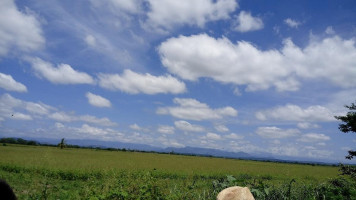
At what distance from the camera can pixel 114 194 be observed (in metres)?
6.36

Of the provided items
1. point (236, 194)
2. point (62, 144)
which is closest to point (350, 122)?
point (236, 194)

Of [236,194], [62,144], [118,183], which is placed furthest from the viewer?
[62,144]

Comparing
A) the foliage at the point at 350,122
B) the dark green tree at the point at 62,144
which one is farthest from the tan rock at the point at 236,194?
the dark green tree at the point at 62,144

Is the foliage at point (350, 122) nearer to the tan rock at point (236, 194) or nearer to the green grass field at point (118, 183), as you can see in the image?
the green grass field at point (118, 183)

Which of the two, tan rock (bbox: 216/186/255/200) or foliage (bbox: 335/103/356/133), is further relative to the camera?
foliage (bbox: 335/103/356/133)

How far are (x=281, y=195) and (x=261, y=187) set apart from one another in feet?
2.53

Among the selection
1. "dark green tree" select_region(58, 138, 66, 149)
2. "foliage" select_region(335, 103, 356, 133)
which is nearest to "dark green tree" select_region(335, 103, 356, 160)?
"foliage" select_region(335, 103, 356, 133)

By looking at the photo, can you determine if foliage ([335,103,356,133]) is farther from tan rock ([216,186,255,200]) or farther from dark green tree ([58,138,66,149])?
dark green tree ([58,138,66,149])

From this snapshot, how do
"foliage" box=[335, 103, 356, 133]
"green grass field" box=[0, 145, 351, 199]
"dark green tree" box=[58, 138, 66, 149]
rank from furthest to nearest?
"dark green tree" box=[58, 138, 66, 149]
"foliage" box=[335, 103, 356, 133]
"green grass field" box=[0, 145, 351, 199]

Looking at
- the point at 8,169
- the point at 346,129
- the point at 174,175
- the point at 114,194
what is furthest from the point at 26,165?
the point at 346,129

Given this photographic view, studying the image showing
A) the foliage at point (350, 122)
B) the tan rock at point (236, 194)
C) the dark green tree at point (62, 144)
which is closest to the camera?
the tan rock at point (236, 194)

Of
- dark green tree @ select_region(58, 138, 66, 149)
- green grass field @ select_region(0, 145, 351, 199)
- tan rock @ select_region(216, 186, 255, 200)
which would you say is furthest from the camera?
dark green tree @ select_region(58, 138, 66, 149)

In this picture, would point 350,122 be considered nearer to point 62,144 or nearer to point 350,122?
point 350,122

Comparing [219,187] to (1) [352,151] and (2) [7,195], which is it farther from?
(1) [352,151]
